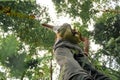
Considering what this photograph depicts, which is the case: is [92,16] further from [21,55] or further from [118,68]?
[21,55]

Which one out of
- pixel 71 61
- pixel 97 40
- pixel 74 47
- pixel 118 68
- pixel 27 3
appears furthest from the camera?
pixel 97 40

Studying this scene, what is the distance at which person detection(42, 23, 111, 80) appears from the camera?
1.87 metres

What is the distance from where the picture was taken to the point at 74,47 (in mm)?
2533

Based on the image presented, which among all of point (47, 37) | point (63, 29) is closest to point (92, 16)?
point (47, 37)

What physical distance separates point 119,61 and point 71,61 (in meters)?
5.62

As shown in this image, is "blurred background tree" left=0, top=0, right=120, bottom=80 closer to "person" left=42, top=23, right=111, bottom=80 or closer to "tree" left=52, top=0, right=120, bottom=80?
"tree" left=52, top=0, right=120, bottom=80

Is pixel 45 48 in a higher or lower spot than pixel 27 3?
lower

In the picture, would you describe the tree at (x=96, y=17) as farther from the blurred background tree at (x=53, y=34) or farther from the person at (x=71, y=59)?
the person at (x=71, y=59)

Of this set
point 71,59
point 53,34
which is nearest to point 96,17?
point 53,34

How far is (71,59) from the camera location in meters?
2.14

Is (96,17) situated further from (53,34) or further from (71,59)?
(71,59)

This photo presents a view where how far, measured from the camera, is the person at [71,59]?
187cm

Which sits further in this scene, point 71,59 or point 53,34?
point 53,34

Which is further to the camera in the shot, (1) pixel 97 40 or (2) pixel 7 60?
(1) pixel 97 40
